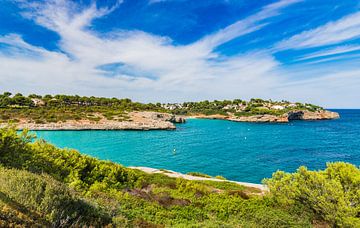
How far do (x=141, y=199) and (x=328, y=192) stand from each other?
27.6 feet

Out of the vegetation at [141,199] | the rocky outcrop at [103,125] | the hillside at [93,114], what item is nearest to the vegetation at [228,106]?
the hillside at [93,114]

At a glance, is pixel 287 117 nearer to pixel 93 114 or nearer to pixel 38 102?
pixel 93 114

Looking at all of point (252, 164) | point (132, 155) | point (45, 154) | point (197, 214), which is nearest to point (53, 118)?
point (132, 155)

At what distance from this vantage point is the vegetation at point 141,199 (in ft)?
18.4

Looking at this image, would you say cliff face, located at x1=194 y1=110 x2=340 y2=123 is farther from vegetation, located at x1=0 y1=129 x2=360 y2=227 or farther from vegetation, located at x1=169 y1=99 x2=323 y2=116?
vegetation, located at x1=0 y1=129 x2=360 y2=227

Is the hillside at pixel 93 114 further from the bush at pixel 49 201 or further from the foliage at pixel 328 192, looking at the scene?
the foliage at pixel 328 192

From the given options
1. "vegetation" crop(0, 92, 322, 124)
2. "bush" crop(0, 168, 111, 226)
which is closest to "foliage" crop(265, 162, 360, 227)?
"bush" crop(0, 168, 111, 226)

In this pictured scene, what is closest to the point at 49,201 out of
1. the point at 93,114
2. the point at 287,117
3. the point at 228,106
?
the point at 93,114

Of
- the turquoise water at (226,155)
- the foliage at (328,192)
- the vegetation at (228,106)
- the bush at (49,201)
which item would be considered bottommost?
the turquoise water at (226,155)

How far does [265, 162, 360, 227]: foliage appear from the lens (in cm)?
879

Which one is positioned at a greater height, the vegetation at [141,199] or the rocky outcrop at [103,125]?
the vegetation at [141,199]

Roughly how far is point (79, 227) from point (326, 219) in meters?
→ 9.75

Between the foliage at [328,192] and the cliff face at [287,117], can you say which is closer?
the foliage at [328,192]

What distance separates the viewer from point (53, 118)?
7550cm
